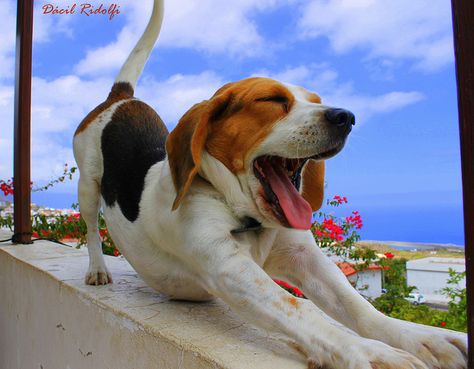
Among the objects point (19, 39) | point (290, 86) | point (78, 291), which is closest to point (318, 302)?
point (290, 86)

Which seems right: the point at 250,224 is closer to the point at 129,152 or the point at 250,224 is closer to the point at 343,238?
the point at 129,152

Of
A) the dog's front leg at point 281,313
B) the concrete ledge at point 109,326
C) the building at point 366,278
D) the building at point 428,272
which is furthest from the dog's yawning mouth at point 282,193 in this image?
the building at point 428,272

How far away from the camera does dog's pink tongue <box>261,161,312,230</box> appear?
54.4 inches

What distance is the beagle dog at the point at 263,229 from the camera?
1.13 metres

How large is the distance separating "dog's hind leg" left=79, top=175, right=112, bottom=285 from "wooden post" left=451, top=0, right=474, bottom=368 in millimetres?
1650

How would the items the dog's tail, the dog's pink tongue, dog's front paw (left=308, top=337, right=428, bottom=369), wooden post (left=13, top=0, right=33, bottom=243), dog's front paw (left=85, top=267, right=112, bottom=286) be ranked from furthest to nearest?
1. wooden post (left=13, top=0, right=33, bottom=243)
2. the dog's tail
3. dog's front paw (left=85, top=267, right=112, bottom=286)
4. the dog's pink tongue
5. dog's front paw (left=308, top=337, right=428, bottom=369)

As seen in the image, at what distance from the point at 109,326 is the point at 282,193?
2.64 feet

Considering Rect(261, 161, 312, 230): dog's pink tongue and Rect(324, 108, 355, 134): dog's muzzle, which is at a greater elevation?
Rect(324, 108, 355, 134): dog's muzzle

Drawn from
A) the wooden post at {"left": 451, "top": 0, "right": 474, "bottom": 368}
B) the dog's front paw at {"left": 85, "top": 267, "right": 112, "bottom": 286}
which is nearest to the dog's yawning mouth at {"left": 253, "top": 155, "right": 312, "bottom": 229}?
the wooden post at {"left": 451, "top": 0, "right": 474, "bottom": 368}

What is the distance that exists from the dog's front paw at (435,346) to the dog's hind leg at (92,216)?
55.5 inches

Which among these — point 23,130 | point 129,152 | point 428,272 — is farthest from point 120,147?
point 428,272

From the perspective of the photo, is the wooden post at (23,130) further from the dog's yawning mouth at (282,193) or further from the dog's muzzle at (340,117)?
the dog's muzzle at (340,117)

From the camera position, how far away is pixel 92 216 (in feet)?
7.73

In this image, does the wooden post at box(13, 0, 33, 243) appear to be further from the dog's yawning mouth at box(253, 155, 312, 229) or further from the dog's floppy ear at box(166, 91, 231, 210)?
the dog's yawning mouth at box(253, 155, 312, 229)
